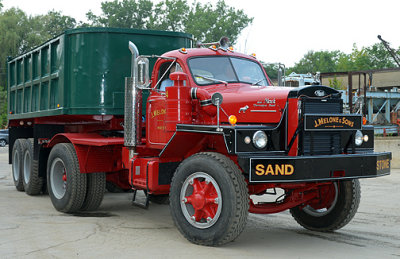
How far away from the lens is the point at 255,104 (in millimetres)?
6555

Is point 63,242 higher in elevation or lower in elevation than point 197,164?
lower

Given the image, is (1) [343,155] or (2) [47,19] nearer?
(1) [343,155]

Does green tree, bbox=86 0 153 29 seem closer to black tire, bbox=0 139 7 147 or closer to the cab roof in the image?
black tire, bbox=0 139 7 147

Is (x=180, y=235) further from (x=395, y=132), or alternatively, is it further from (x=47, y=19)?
(x=47, y=19)

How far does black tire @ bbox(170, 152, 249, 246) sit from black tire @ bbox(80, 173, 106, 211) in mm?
2682

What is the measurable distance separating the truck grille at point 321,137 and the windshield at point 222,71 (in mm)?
1432

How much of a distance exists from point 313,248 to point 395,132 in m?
16.4

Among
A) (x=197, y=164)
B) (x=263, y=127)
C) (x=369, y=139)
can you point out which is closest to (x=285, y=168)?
(x=263, y=127)

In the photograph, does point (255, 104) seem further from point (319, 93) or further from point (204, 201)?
point (204, 201)

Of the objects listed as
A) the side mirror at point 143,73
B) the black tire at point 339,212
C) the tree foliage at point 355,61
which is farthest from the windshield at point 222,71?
the tree foliage at point 355,61

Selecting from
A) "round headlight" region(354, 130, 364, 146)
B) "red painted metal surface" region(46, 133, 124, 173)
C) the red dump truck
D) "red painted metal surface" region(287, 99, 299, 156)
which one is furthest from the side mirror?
"round headlight" region(354, 130, 364, 146)

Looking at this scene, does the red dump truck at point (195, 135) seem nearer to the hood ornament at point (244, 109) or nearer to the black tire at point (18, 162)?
the hood ornament at point (244, 109)

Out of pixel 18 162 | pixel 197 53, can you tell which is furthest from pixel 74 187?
pixel 18 162

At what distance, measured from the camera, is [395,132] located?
21.3m
